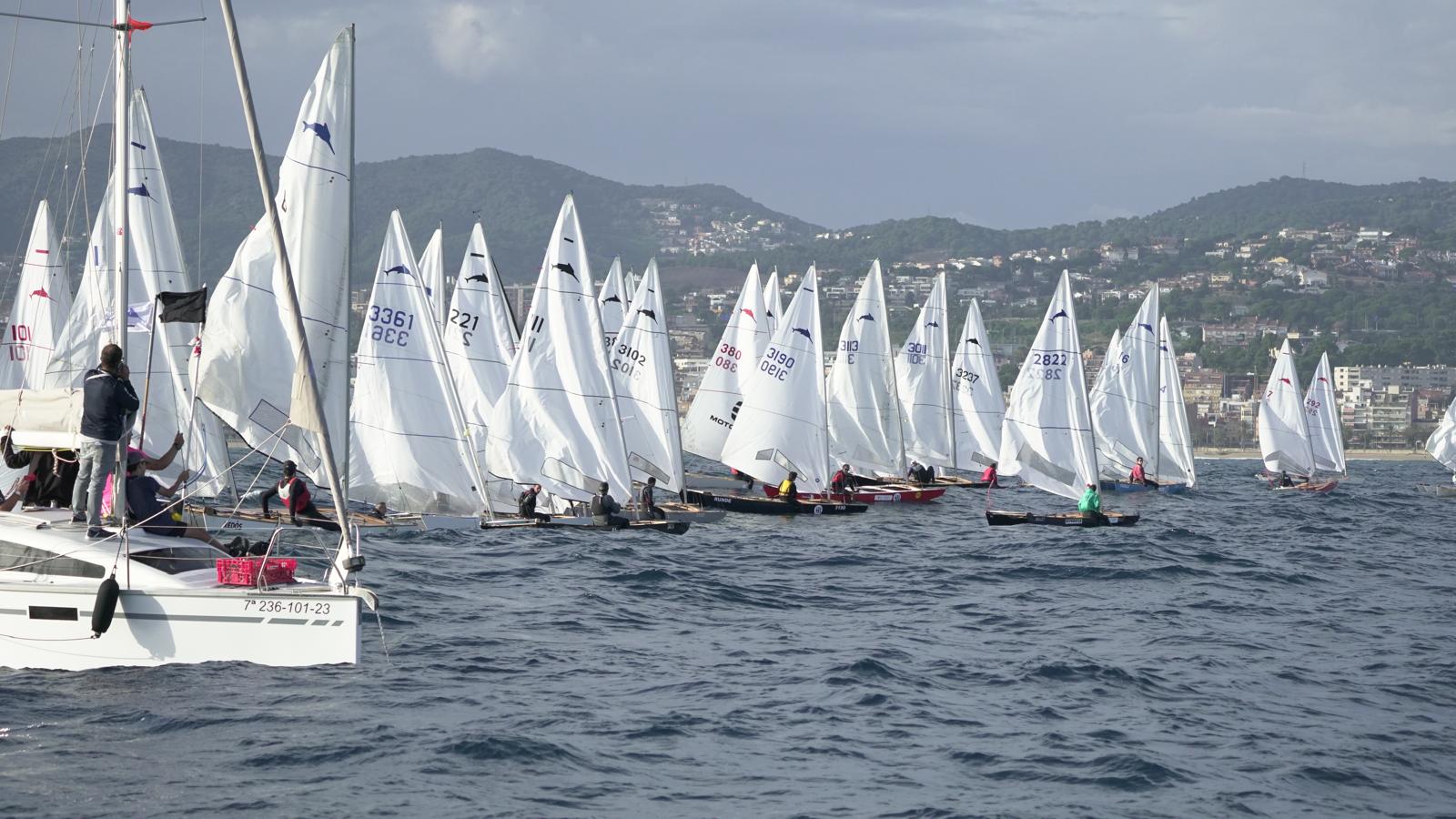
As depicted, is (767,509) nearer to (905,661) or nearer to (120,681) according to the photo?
(905,661)

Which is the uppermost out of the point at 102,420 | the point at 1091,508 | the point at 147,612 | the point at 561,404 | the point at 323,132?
the point at 323,132

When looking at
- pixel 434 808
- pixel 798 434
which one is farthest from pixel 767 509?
pixel 434 808

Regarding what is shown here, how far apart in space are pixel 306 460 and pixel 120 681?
860 cm

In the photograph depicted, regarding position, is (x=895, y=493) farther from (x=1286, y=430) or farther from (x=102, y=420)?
(x=102, y=420)

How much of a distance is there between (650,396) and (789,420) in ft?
12.5

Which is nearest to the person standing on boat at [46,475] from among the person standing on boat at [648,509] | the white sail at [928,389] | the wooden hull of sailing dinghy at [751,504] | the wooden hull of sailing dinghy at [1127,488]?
the person standing on boat at [648,509]

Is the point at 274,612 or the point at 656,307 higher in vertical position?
the point at 656,307

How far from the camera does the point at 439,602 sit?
18.8m

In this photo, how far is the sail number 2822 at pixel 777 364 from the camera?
119 ft

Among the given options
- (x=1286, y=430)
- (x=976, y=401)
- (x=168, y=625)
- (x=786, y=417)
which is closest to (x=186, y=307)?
(x=168, y=625)

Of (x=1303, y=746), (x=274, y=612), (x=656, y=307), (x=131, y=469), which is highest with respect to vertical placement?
(x=656, y=307)

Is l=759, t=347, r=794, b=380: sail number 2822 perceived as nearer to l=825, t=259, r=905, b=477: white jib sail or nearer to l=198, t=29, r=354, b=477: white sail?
l=825, t=259, r=905, b=477: white jib sail

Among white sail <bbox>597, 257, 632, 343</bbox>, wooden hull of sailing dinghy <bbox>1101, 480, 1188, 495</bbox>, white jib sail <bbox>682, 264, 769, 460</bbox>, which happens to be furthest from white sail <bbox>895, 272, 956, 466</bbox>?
white sail <bbox>597, 257, 632, 343</bbox>

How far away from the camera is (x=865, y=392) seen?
139 ft
